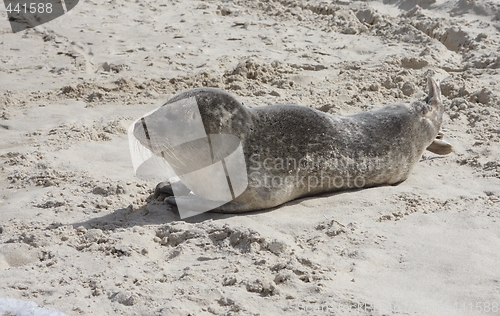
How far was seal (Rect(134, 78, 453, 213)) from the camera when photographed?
13.8 ft

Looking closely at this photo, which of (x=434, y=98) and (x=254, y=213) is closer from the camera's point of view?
(x=254, y=213)

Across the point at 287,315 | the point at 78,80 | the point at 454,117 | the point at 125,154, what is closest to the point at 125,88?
the point at 78,80

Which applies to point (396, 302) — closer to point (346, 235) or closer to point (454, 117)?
point (346, 235)

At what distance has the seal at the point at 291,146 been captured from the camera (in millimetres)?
4195

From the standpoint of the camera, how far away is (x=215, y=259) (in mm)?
3631

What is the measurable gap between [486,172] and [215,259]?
94.0 inches

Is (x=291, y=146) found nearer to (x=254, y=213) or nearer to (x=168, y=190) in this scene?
(x=254, y=213)

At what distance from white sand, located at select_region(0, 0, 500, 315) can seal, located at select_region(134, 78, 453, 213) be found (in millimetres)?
134

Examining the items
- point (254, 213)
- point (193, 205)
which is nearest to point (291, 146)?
point (254, 213)

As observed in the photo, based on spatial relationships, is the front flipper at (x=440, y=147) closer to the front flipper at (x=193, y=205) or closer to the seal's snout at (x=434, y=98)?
the seal's snout at (x=434, y=98)

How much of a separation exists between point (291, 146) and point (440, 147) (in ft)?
4.94

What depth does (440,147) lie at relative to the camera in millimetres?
5305

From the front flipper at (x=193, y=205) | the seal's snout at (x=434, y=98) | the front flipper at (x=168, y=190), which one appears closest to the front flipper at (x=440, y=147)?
the seal's snout at (x=434, y=98)

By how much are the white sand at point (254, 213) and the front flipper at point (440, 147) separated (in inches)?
3.3
